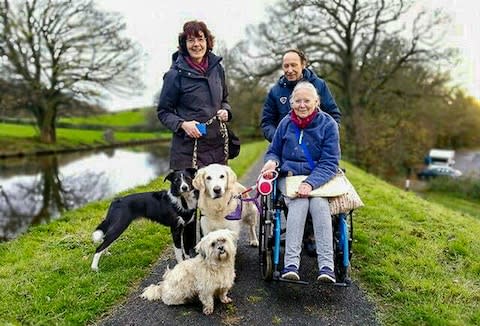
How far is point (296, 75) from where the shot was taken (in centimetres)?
501

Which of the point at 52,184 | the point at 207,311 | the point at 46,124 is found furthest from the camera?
the point at 46,124

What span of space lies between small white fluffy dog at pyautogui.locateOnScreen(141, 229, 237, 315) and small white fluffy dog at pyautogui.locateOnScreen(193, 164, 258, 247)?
2.23 ft

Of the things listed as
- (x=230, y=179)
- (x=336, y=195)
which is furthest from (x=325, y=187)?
(x=230, y=179)

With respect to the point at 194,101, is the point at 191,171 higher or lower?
lower

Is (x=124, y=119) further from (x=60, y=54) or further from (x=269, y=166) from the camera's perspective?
(x=269, y=166)

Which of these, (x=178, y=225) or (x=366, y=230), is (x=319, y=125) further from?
(x=366, y=230)

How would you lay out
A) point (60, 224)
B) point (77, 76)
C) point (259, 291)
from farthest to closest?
point (77, 76) < point (60, 224) < point (259, 291)

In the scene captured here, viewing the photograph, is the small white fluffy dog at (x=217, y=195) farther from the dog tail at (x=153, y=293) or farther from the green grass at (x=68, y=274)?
the green grass at (x=68, y=274)

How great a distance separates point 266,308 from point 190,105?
7.44 ft

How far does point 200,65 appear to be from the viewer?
15.2ft

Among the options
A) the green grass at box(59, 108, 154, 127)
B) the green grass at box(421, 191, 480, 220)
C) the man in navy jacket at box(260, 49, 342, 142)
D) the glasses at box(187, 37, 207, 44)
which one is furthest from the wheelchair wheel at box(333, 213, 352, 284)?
the green grass at box(59, 108, 154, 127)

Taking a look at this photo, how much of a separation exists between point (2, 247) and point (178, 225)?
151 inches

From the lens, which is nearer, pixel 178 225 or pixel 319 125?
pixel 319 125

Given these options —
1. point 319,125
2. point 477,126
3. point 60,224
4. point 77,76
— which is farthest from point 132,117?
point 319,125
